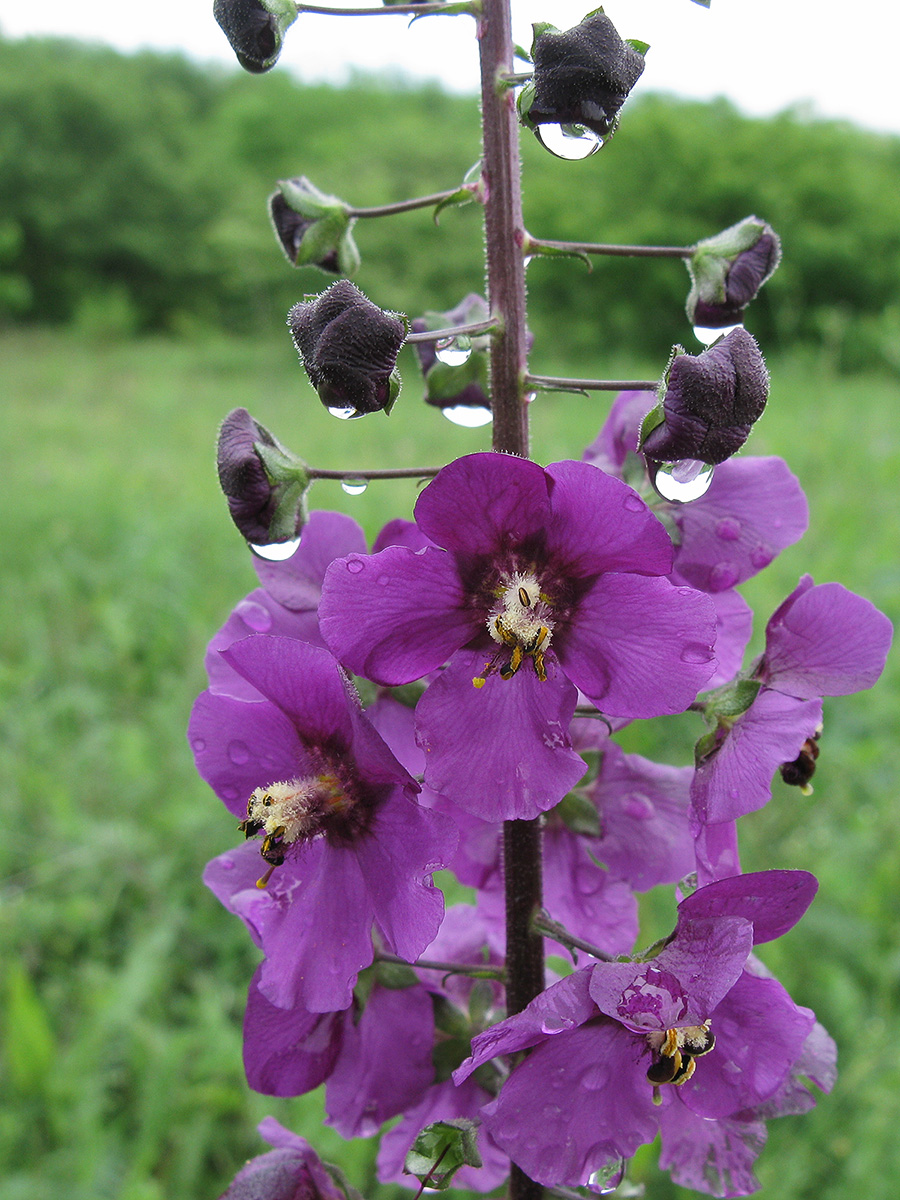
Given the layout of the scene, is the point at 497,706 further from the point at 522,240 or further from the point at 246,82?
the point at 246,82

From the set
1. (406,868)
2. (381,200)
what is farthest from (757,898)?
(381,200)

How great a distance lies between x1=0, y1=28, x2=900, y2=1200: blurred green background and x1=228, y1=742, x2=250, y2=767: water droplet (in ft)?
4.38

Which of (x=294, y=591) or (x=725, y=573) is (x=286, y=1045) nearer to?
(x=294, y=591)

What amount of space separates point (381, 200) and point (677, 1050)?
73.7 ft

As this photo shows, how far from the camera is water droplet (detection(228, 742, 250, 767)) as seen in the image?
3.79 ft

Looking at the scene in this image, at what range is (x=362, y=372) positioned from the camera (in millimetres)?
1009

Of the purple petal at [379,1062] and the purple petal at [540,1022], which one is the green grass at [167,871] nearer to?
the purple petal at [379,1062]

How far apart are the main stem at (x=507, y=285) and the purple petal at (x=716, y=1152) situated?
274 mm

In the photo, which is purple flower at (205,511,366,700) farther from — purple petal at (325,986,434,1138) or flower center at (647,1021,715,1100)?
flower center at (647,1021,715,1100)

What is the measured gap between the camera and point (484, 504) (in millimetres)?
988

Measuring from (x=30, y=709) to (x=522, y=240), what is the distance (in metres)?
3.51

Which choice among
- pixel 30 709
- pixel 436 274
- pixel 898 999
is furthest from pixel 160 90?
pixel 898 999

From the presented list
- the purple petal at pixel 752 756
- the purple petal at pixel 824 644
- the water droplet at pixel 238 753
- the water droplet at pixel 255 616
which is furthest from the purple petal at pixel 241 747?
the purple petal at pixel 824 644

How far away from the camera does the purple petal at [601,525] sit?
953 mm
